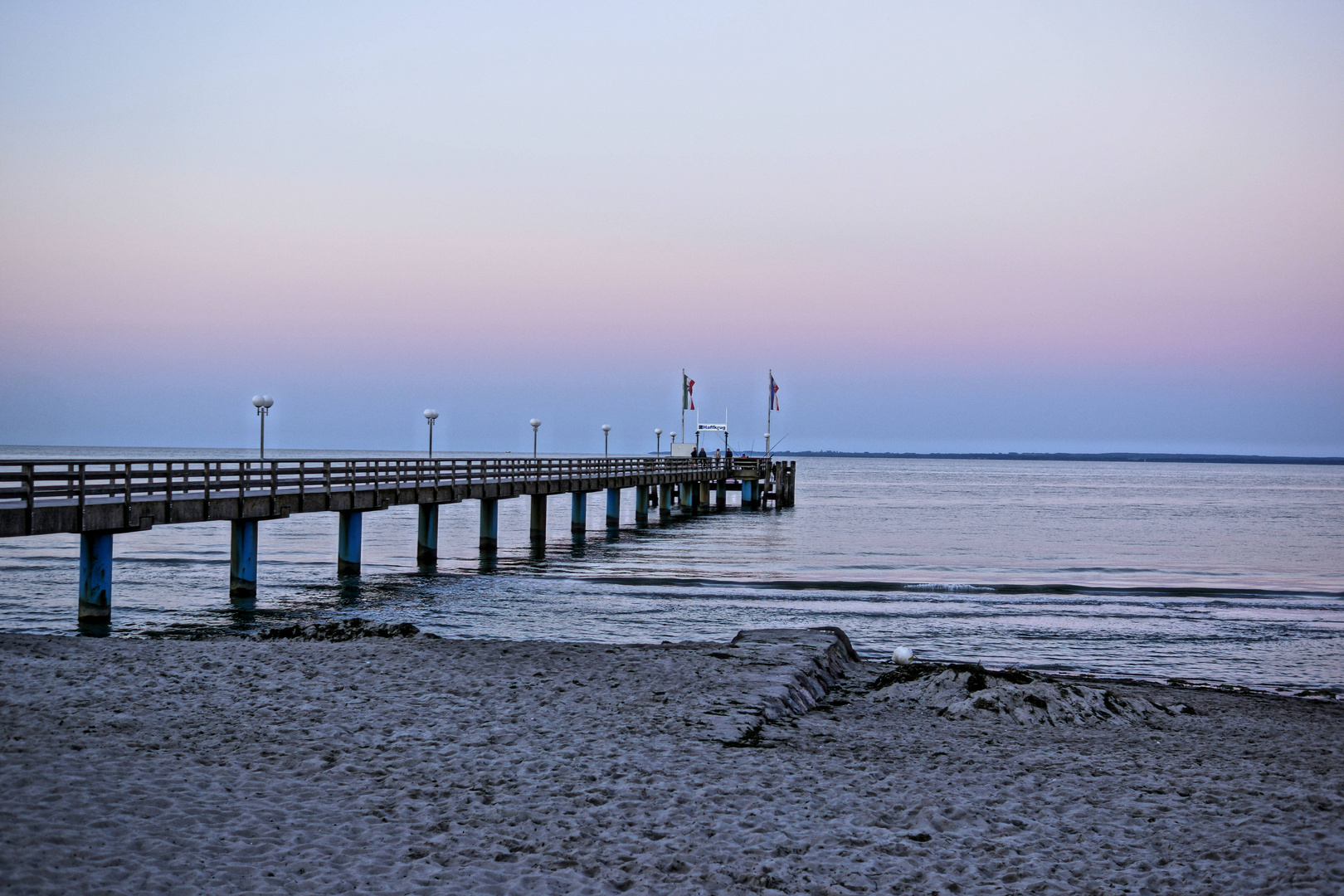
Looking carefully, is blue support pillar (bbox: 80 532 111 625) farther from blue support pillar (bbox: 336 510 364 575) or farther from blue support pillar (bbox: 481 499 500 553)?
blue support pillar (bbox: 481 499 500 553)

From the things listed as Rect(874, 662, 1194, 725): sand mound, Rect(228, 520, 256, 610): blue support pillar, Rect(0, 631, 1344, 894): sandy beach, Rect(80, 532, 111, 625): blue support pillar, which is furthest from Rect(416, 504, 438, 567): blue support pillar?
Rect(874, 662, 1194, 725): sand mound

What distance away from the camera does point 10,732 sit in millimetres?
8789

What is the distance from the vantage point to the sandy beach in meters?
6.47

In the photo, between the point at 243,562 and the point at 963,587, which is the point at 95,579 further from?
the point at 963,587

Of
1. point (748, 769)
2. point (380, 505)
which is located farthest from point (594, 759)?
point (380, 505)

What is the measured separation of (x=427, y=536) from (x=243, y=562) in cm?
846

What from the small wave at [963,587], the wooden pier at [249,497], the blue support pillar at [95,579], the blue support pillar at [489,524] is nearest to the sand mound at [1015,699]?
the wooden pier at [249,497]

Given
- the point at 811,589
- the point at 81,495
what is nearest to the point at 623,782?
the point at 81,495

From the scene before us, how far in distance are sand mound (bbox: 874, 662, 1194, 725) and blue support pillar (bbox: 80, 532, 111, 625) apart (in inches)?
522

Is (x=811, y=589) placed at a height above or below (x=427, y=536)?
below

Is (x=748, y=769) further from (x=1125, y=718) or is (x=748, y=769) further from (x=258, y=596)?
(x=258, y=596)

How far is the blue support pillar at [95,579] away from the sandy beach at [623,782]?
5674mm

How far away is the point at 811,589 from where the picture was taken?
26.7 metres

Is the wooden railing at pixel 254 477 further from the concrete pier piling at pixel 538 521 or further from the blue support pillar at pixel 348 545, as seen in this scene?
the concrete pier piling at pixel 538 521
